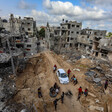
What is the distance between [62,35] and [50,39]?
805cm

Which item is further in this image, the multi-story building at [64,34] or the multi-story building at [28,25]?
the multi-story building at [28,25]

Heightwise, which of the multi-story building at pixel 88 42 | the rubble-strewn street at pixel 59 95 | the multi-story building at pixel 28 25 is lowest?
the rubble-strewn street at pixel 59 95

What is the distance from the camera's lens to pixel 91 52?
3578 centimetres

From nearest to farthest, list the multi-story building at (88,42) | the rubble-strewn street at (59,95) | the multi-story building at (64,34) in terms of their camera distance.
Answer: the rubble-strewn street at (59,95) → the multi-story building at (88,42) → the multi-story building at (64,34)

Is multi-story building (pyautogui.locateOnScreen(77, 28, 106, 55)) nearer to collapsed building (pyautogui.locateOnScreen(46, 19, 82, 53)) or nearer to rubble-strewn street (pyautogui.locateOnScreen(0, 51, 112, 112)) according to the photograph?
collapsed building (pyautogui.locateOnScreen(46, 19, 82, 53))

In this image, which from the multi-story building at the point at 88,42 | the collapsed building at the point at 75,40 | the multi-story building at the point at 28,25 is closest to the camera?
the collapsed building at the point at 75,40

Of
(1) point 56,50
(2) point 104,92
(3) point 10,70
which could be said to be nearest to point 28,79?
(3) point 10,70

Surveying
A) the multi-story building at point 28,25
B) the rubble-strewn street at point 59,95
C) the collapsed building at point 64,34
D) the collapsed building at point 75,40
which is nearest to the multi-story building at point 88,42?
the collapsed building at point 75,40

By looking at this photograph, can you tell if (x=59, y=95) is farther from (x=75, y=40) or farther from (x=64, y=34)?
(x=75, y=40)

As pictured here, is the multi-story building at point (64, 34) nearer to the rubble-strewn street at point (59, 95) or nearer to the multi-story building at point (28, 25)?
the multi-story building at point (28, 25)

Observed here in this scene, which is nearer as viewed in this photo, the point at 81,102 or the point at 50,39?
the point at 81,102

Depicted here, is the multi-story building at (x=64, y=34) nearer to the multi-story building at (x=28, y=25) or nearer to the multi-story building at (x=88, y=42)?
the multi-story building at (x=88, y=42)

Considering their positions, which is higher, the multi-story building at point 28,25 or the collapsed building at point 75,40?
the multi-story building at point 28,25

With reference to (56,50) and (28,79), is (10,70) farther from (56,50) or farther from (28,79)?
(56,50)
